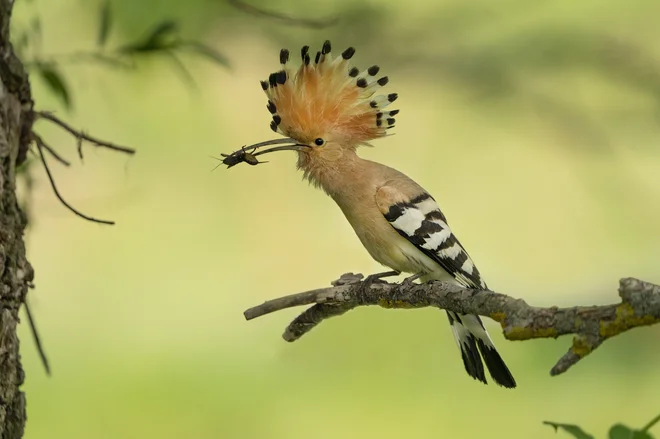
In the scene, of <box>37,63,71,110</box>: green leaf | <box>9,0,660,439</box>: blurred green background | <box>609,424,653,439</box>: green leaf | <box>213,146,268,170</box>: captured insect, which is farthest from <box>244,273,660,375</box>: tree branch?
<box>9,0,660,439</box>: blurred green background

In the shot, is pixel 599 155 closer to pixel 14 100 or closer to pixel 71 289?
pixel 71 289

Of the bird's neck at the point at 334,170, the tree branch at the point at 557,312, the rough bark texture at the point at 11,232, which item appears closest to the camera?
the tree branch at the point at 557,312

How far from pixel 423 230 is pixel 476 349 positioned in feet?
0.68

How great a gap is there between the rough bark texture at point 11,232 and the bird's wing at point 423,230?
56cm

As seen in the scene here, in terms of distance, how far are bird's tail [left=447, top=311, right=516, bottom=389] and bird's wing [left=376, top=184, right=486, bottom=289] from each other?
69mm

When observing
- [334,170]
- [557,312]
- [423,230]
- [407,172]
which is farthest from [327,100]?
[407,172]

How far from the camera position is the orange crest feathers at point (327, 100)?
1268 mm

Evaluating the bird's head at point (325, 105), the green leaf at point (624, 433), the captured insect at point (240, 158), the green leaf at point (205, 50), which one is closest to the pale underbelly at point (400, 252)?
the bird's head at point (325, 105)

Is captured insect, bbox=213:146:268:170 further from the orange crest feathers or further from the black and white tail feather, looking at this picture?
the black and white tail feather

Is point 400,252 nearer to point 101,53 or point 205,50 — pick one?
point 205,50

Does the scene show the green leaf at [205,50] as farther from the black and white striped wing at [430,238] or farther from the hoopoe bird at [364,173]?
the black and white striped wing at [430,238]

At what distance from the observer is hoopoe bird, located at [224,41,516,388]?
4.18ft

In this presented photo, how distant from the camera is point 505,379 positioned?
1.26 metres

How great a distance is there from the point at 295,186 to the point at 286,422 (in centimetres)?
99
